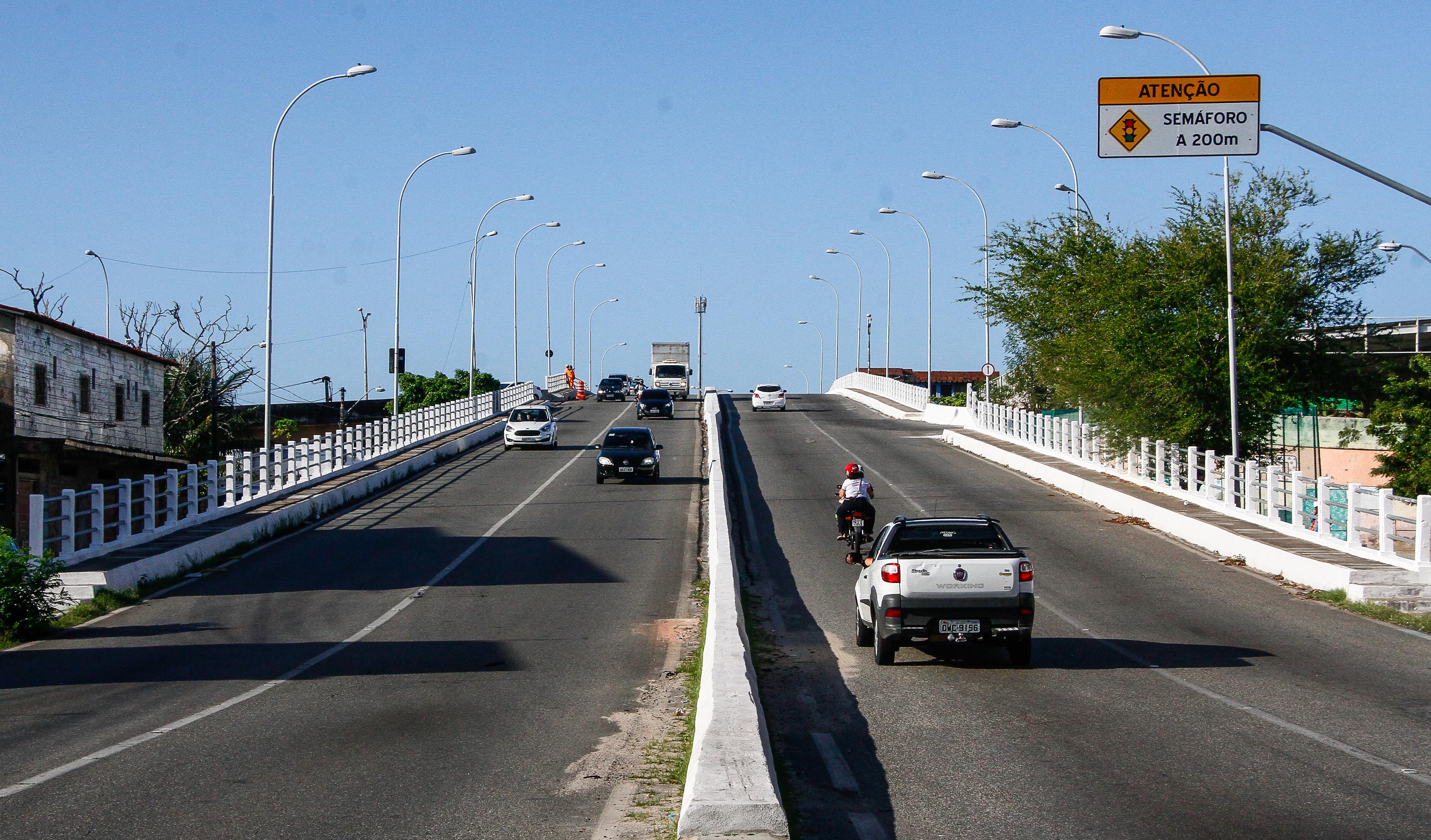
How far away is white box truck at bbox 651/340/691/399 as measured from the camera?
8438cm

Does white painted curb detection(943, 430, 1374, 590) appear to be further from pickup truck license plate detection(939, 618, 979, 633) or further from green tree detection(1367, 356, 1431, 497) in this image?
green tree detection(1367, 356, 1431, 497)

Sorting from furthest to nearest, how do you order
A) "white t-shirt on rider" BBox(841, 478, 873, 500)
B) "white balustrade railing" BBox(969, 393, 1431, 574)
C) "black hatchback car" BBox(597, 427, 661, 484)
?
"black hatchback car" BBox(597, 427, 661, 484)
"white t-shirt on rider" BBox(841, 478, 873, 500)
"white balustrade railing" BBox(969, 393, 1431, 574)

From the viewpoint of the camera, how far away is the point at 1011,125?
38.5m

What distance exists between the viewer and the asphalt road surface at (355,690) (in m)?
8.19

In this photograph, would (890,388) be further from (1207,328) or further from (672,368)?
(1207,328)

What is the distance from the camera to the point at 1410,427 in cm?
4197

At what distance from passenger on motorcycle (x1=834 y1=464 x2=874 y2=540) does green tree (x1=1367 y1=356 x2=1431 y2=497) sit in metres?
22.5

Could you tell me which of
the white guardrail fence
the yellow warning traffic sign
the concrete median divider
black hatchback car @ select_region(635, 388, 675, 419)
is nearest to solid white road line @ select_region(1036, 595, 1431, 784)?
the concrete median divider

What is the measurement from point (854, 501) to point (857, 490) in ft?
0.80

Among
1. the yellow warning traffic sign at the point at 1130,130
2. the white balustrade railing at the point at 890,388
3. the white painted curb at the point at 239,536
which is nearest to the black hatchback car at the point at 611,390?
the white balustrade railing at the point at 890,388

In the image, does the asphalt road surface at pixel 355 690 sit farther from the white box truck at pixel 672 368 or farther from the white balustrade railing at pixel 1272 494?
the white box truck at pixel 672 368

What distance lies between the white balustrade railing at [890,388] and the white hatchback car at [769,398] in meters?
7.23

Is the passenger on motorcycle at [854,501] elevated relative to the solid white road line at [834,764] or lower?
elevated

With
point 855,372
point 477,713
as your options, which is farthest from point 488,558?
point 855,372
